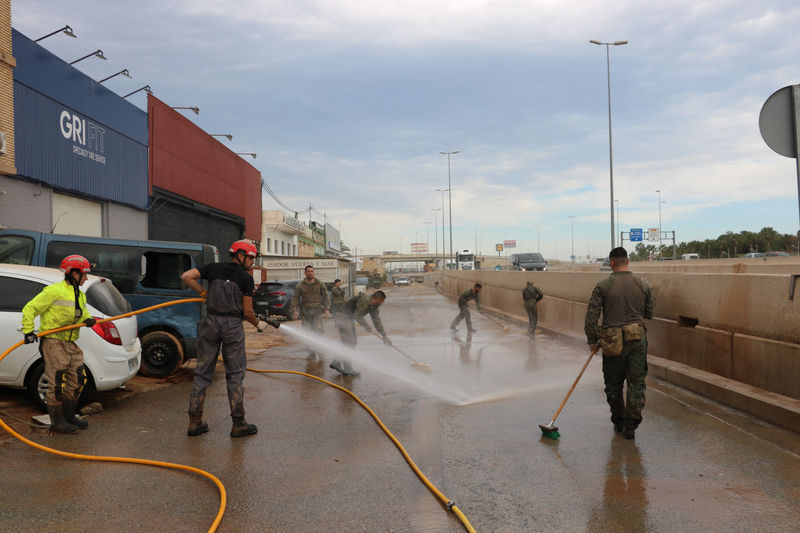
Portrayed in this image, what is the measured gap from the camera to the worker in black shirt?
5320mm

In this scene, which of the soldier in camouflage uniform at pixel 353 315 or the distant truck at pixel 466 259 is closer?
the soldier in camouflage uniform at pixel 353 315

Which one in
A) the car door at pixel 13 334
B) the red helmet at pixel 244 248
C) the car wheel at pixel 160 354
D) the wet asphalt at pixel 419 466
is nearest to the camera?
the wet asphalt at pixel 419 466

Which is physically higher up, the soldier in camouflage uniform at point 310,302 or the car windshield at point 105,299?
the car windshield at point 105,299

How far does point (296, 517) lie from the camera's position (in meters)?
3.46

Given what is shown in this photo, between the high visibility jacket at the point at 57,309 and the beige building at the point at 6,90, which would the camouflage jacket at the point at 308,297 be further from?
the beige building at the point at 6,90

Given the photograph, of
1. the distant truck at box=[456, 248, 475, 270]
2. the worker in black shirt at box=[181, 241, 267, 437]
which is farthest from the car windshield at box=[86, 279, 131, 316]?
the distant truck at box=[456, 248, 475, 270]

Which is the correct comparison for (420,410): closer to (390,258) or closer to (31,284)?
(31,284)

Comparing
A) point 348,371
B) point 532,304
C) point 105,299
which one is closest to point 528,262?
point 532,304

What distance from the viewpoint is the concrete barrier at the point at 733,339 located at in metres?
5.93

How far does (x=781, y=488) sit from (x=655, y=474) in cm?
80

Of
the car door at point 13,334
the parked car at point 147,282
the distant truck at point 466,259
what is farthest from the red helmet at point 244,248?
the distant truck at point 466,259

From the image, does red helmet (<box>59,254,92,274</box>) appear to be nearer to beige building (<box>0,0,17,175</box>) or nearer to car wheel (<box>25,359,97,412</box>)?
car wheel (<box>25,359,97,412</box>)

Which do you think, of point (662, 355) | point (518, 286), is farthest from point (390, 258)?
point (662, 355)

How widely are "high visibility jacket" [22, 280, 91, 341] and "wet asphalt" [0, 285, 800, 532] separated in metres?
0.97
